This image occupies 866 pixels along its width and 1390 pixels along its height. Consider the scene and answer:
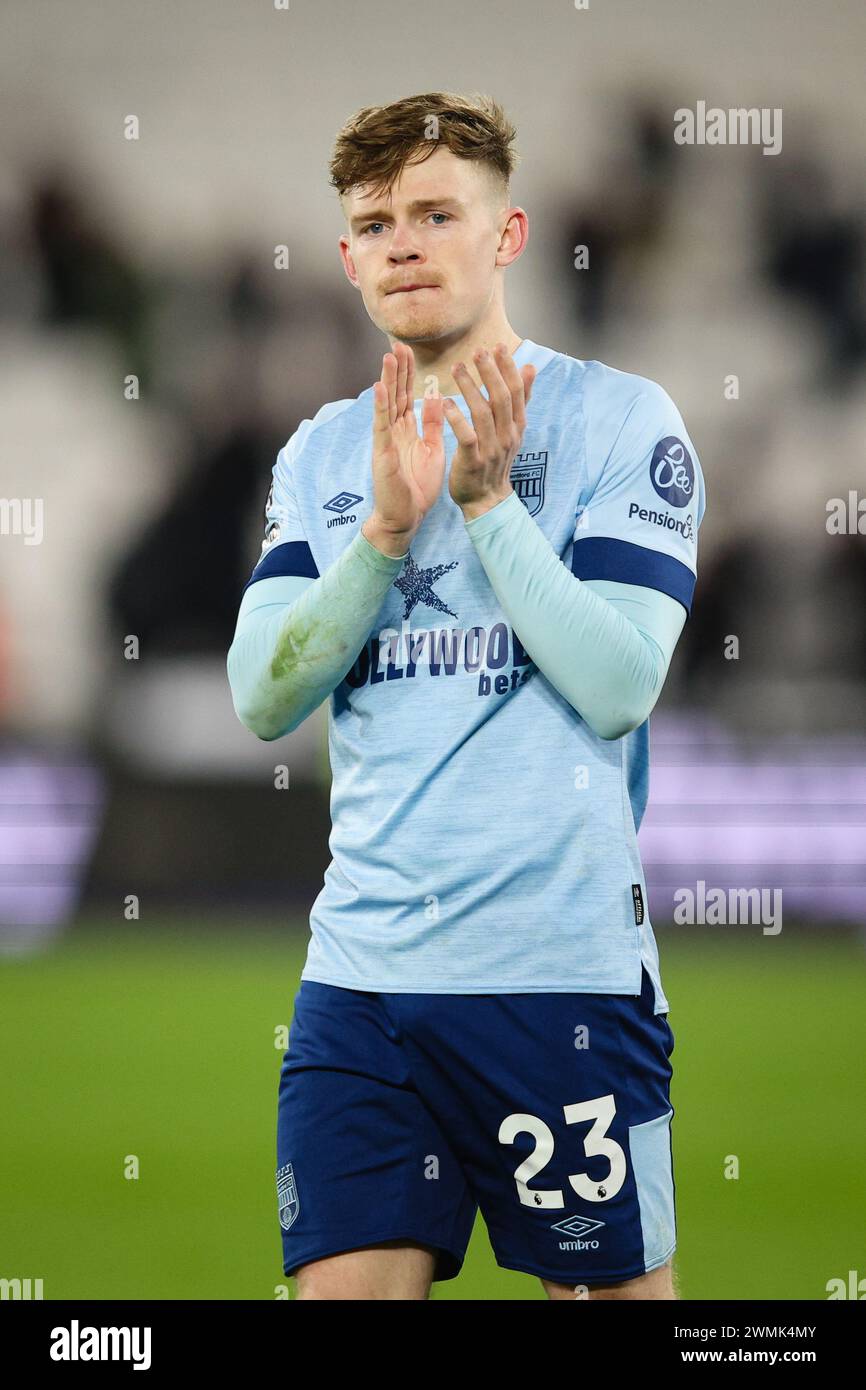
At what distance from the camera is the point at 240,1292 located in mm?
2842

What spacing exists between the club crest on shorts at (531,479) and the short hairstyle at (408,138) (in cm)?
34

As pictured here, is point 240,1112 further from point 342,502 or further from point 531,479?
point 531,479

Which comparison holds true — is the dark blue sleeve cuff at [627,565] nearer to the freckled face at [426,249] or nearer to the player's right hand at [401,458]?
the player's right hand at [401,458]

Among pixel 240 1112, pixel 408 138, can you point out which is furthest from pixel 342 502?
pixel 240 1112

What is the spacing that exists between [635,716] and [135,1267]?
6.51ft

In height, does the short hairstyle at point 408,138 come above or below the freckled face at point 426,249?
above

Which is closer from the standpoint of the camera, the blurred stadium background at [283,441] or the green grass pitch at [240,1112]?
the green grass pitch at [240,1112]

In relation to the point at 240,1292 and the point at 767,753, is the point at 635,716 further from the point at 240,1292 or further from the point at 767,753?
Result: the point at 767,753

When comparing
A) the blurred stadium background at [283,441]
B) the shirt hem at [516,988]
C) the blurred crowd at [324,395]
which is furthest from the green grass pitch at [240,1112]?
the shirt hem at [516,988]

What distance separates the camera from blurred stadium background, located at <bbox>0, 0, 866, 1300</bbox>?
5.00m

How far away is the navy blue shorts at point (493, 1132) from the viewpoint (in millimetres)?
1534

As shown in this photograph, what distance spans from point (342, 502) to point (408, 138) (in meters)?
0.42

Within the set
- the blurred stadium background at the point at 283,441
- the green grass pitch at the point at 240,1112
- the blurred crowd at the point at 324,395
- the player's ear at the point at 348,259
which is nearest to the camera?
the player's ear at the point at 348,259

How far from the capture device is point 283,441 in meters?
5.93
